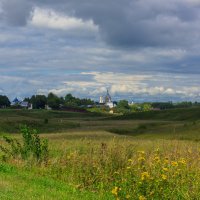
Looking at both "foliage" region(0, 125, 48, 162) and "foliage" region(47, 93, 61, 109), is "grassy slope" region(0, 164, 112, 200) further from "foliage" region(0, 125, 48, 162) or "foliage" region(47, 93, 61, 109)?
"foliage" region(47, 93, 61, 109)

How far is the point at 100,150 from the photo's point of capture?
13586mm

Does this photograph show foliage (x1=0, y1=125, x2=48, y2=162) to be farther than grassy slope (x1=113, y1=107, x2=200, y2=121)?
No

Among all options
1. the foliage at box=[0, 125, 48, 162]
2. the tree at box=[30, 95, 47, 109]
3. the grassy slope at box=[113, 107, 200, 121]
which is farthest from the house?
the foliage at box=[0, 125, 48, 162]

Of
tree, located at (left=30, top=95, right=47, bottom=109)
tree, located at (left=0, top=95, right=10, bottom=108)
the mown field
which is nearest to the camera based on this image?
the mown field

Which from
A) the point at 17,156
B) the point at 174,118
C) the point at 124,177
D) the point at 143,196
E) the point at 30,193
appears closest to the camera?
the point at 143,196

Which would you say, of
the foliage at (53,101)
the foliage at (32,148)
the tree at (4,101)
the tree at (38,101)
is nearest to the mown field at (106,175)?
the foliage at (32,148)

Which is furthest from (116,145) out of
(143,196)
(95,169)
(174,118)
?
(174,118)

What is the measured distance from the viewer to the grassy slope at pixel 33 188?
10.2 m

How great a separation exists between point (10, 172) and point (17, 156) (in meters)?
2.85

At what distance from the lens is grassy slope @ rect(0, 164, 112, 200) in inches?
400

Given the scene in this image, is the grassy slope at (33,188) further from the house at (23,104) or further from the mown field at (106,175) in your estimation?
the house at (23,104)

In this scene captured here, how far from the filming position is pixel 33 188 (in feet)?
36.5

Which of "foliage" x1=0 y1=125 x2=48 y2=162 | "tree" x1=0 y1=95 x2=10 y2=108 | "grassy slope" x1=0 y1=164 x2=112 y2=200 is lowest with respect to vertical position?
"grassy slope" x1=0 y1=164 x2=112 y2=200

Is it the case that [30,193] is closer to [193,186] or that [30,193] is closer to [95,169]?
[95,169]
